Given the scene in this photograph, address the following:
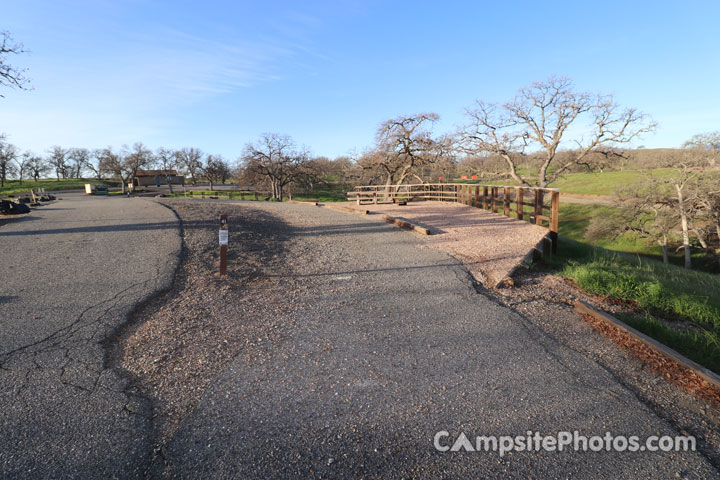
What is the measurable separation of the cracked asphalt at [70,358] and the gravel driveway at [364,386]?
23cm

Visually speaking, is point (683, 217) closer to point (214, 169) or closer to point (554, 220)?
point (554, 220)

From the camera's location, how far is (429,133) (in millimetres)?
27594

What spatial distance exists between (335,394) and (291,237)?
23.5 ft

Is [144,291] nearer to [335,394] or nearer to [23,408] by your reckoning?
[23,408]

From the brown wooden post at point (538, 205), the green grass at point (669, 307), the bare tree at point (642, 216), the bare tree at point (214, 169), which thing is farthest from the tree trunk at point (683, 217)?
the bare tree at point (214, 169)

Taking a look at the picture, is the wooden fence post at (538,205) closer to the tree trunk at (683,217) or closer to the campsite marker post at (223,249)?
the campsite marker post at (223,249)

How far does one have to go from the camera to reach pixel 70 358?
337cm

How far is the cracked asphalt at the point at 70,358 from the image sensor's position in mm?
2219

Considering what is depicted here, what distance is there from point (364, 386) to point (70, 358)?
2.78m

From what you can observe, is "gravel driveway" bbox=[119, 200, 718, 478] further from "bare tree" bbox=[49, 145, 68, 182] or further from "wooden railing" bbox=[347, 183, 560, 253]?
"bare tree" bbox=[49, 145, 68, 182]

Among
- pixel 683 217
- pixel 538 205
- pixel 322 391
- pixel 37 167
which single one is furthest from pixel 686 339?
pixel 37 167

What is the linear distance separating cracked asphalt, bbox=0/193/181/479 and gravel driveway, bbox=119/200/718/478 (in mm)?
234

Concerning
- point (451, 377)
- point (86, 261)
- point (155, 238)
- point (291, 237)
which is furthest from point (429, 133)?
point (451, 377)

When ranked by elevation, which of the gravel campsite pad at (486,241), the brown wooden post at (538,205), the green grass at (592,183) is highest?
the green grass at (592,183)
